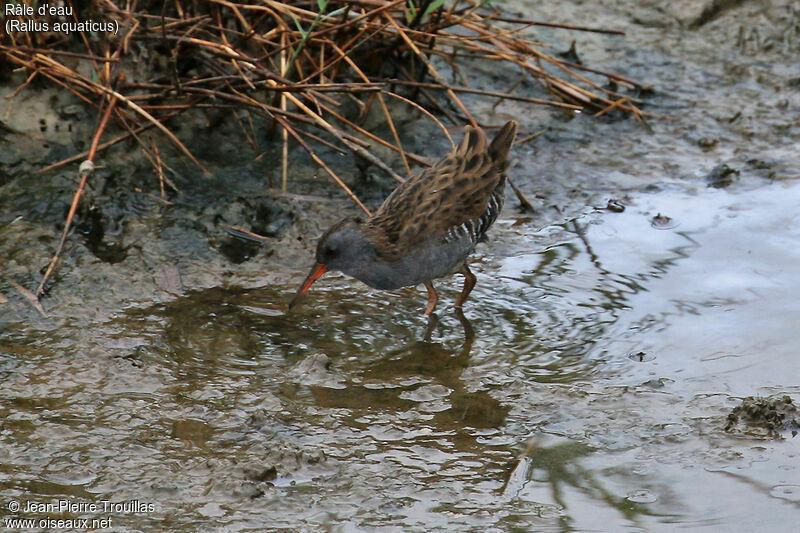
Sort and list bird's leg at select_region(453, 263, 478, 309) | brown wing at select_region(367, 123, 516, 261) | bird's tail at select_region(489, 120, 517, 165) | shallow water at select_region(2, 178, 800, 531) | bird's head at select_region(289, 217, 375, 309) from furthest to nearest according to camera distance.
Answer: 1. bird's tail at select_region(489, 120, 517, 165)
2. bird's leg at select_region(453, 263, 478, 309)
3. brown wing at select_region(367, 123, 516, 261)
4. bird's head at select_region(289, 217, 375, 309)
5. shallow water at select_region(2, 178, 800, 531)

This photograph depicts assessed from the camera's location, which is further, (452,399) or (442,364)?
(442,364)

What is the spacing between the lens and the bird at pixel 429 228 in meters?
4.48

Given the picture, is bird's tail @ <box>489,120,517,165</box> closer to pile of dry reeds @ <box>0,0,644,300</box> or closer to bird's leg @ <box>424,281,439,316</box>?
pile of dry reeds @ <box>0,0,644,300</box>

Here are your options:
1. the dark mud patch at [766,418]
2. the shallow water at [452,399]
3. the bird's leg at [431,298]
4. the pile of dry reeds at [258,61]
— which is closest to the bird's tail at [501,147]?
the pile of dry reeds at [258,61]

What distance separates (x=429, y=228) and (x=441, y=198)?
18 cm

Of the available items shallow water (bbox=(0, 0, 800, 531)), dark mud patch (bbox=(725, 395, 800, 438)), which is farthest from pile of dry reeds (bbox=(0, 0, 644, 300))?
dark mud patch (bbox=(725, 395, 800, 438))

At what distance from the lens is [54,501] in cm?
304

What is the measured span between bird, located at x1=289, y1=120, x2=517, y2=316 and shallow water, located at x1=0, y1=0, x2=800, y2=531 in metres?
0.20

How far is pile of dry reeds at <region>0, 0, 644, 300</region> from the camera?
496 centimetres

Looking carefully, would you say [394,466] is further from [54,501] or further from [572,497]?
[54,501]

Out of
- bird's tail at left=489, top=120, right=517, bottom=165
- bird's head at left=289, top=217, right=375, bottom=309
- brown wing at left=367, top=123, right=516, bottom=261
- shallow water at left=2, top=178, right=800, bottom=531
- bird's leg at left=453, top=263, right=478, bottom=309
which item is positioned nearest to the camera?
shallow water at left=2, top=178, right=800, bottom=531

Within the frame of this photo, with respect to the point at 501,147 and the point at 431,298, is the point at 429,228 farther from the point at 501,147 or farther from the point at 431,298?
the point at 501,147

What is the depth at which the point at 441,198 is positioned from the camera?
4719 mm

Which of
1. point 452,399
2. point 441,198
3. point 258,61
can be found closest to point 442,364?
point 452,399
